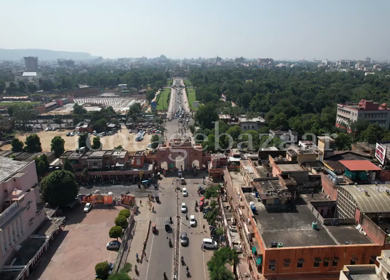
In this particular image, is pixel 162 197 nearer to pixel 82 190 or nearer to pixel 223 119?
pixel 82 190

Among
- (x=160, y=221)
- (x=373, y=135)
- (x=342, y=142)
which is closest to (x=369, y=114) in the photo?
(x=373, y=135)

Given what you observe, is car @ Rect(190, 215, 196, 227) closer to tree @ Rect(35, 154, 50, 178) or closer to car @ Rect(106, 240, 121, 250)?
car @ Rect(106, 240, 121, 250)

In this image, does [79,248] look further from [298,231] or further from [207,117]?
[207,117]

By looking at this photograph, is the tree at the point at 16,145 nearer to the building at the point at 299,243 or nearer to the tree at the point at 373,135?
the building at the point at 299,243

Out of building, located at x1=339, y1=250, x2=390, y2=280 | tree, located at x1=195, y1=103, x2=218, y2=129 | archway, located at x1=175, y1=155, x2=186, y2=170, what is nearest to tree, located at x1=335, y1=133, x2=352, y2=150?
archway, located at x1=175, y1=155, x2=186, y2=170

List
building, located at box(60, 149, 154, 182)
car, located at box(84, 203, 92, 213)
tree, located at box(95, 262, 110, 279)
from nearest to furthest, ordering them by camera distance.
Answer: tree, located at box(95, 262, 110, 279)
car, located at box(84, 203, 92, 213)
building, located at box(60, 149, 154, 182)
